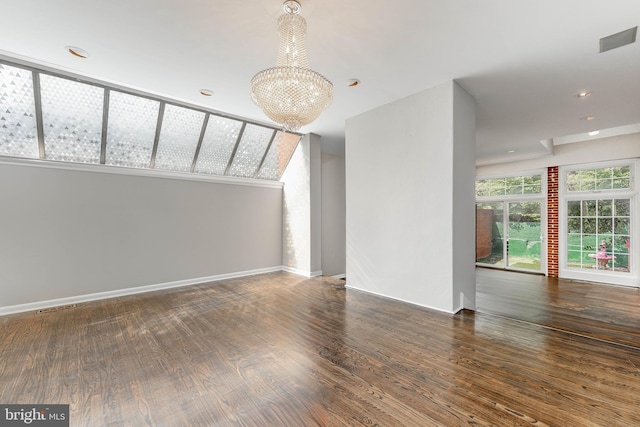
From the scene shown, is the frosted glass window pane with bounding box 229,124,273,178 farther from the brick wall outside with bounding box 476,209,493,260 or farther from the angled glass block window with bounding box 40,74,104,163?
the brick wall outside with bounding box 476,209,493,260

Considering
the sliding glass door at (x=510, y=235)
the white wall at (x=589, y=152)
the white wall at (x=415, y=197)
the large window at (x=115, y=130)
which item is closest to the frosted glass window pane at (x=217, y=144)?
the large window at (x=115, y=130)

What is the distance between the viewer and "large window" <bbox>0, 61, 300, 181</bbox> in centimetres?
343

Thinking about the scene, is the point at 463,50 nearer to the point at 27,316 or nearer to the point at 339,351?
the point at 339,351

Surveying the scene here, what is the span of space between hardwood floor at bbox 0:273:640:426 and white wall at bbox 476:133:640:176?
5.19 m

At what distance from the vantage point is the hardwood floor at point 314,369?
1.69 m

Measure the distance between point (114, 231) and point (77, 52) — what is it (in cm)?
264

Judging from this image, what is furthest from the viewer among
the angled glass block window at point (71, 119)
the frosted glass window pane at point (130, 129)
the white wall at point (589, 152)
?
the white wall at point (589, 152)

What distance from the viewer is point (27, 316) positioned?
11.2 ft

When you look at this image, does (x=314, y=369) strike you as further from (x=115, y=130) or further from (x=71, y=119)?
(x=71, y=119)

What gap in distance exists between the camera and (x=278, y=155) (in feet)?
19.9

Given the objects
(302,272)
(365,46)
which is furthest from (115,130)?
(302,272)

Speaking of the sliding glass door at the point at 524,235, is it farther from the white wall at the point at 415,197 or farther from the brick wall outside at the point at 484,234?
the white wall at the point at 415,197

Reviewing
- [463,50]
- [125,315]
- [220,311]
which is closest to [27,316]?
[125,315]

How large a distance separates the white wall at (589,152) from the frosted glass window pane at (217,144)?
24.1ft
